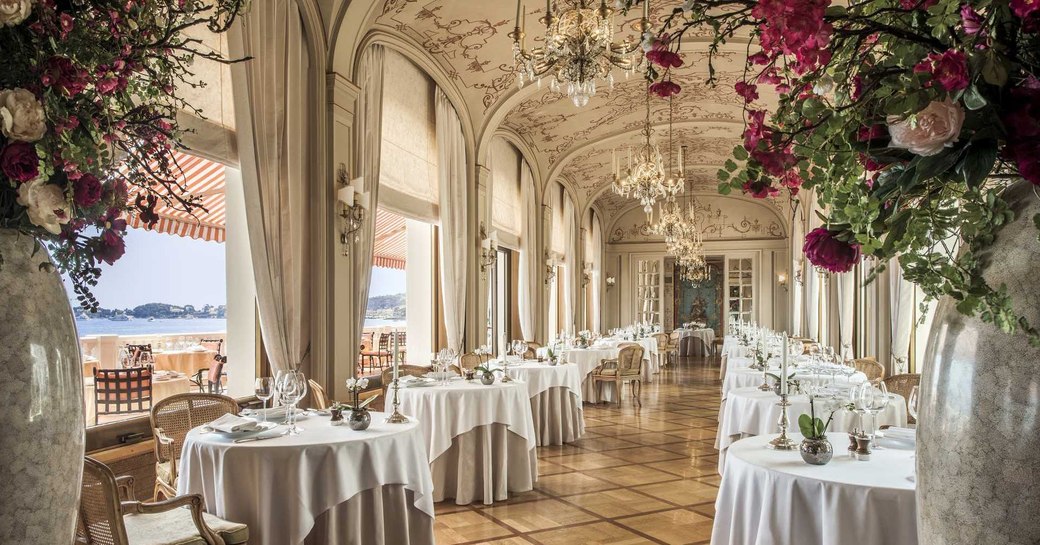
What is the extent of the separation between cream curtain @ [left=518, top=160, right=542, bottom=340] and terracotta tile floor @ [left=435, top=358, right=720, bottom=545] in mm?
4121

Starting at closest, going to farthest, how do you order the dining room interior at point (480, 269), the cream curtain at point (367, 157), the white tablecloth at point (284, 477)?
the dining room interior at point (480, 269)
the white tablecloth at point (284, 477)
the cream curtain at point (367, 157)

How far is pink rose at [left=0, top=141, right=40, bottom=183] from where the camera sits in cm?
121

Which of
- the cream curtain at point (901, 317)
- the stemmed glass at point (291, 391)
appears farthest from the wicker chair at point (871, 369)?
the stemmed glass at point (291, 391)

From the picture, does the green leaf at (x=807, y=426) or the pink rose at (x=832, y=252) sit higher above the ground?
the pink rose at (x=832, y=252)

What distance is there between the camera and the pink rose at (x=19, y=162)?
1215 millimetres

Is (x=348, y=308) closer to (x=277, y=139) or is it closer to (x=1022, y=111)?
(x=277, y=139)

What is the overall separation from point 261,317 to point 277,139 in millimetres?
1329

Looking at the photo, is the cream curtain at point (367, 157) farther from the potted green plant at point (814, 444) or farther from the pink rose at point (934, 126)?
the pink rose at point (934, 126)

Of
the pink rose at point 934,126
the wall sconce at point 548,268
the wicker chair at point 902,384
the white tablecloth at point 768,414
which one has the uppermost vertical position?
the wall sconce at point 548,268

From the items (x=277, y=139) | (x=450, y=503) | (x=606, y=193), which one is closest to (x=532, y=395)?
(x=450, y=503)

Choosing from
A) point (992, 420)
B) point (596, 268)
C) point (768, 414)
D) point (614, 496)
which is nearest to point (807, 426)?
point (992, 420)

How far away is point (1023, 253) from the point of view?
3.09 ft

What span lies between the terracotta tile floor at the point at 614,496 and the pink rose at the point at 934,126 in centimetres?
377

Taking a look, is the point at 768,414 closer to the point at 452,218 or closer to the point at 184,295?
the point at 452,218
